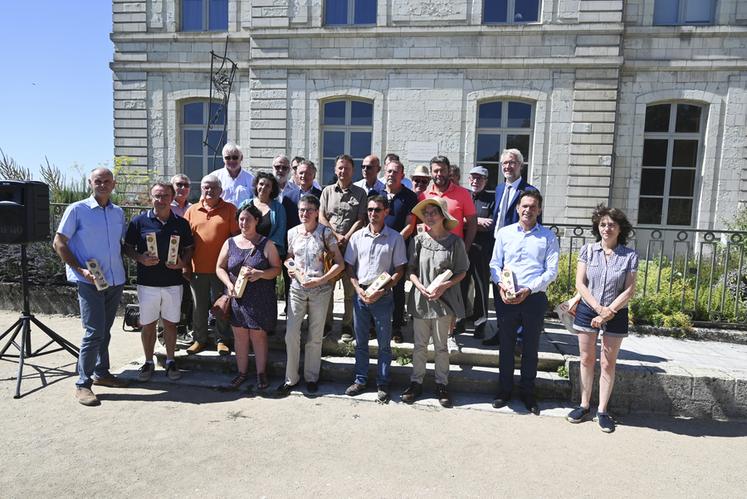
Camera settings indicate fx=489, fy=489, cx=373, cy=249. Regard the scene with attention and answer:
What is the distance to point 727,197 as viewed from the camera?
1130cm

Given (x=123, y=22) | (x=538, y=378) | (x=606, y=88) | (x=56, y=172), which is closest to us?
(x=538, y=378)

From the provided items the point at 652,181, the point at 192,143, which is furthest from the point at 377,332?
the point at 192,143

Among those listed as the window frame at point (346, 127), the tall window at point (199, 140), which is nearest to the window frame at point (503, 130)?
the window frame at point (346, 127)

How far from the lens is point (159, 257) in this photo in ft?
14.7

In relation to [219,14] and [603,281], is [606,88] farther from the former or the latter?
[219,14]

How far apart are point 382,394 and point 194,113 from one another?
11.3 m

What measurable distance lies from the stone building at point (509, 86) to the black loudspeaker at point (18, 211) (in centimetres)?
780

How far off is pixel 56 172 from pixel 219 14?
6720 millimetres

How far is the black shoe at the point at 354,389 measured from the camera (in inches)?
177

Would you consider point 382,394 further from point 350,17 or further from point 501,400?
point 350,17

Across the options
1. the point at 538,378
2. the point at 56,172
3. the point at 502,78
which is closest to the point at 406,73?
the point at 502,78

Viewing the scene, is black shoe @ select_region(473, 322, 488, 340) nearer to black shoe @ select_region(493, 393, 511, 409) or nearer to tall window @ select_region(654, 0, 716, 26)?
black shoe @ select_region(493, 393, 511, 409)

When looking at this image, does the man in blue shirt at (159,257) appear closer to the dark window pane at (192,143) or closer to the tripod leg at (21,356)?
the tripod leg at (21,356)

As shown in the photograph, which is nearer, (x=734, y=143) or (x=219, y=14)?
(x=734, y=143)
